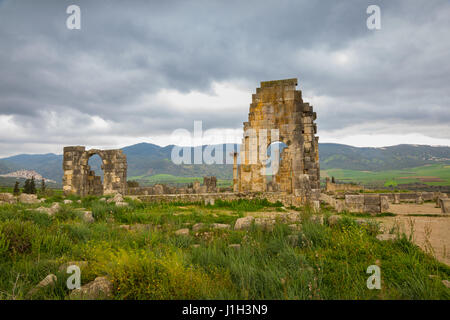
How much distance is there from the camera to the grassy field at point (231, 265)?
3580 millimetres

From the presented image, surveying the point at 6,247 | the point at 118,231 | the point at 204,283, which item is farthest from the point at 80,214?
the point at 204,283

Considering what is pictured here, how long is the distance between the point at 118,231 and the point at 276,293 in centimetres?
524

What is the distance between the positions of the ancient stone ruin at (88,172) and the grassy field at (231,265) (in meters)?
14.6

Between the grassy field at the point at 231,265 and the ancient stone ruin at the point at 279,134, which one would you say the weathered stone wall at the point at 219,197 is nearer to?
the ancient stone ruin at the point at 279,134

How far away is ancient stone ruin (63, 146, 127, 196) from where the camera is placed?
70.1 ft

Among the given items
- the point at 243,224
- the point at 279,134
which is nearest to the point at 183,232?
the point at 243,224

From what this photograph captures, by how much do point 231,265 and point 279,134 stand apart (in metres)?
15.1

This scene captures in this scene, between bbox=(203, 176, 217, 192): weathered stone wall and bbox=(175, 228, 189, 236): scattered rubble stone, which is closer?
bbox=(175, 228, 189, 236): scattered rubble stone

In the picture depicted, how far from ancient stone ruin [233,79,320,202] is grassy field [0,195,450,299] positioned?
1123cm

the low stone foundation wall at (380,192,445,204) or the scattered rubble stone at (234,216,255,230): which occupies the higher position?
the scattered rubble stone at (234,216,255,230)

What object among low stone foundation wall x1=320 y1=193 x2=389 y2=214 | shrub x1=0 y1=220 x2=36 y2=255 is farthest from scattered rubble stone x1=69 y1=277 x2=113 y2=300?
low stone foundation wall x1=320 y1=193 x2=389 y2=214

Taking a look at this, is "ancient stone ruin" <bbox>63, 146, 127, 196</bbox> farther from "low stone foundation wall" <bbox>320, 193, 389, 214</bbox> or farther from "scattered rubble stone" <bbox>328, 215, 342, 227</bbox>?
"scattered rubble stone" <bbox>328, 215, 342, 227</bbox>

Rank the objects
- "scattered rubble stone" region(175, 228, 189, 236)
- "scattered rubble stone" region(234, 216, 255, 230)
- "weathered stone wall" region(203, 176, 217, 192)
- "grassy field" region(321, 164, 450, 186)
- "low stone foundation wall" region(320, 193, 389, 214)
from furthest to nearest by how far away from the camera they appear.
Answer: "grassy field" region(321, 164, 450, 186) < "weathered stone wall" region(203, 176, 217, 192) < "low stone foundation wall" region(320, 193, 389, 214) < "scattered rubble stone" region(234, 216, 255, 230) < "scattered rubble stone" region(175, 228, 189, 236)
